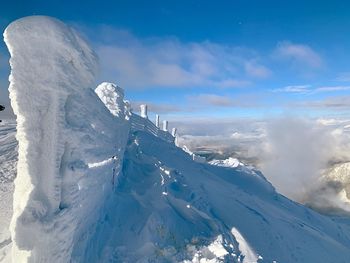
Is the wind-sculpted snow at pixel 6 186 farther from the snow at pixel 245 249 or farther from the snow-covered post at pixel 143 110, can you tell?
the snow-covered post at pixel 143 110

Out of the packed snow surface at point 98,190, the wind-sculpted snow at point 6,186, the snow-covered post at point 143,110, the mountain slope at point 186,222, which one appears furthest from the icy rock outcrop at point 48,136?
the snow-covered post at point 143,110

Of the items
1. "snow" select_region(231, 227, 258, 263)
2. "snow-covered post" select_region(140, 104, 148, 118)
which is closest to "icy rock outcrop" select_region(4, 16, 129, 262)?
"snow" select_region(231, 227, 258, 263)

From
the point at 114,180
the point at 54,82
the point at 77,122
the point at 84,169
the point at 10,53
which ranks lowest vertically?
the point at 114,180

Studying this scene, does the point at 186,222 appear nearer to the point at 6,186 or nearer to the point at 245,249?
the point at 245,249

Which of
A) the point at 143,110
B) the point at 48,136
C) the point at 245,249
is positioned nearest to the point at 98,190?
the point at 48,136

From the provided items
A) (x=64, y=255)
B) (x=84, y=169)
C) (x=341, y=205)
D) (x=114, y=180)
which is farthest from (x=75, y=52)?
(x=341, y=205)

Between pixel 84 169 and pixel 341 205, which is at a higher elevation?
pixel 84 169

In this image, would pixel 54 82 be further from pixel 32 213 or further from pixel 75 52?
pixel 32 213
